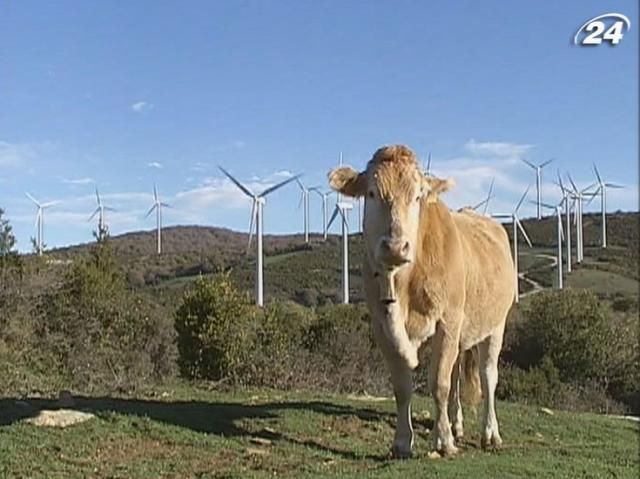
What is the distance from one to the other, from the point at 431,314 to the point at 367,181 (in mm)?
1734

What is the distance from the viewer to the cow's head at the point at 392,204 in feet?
32.3

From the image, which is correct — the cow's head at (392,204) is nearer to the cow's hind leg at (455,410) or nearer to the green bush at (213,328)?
the cow's hind leg at (455,410)

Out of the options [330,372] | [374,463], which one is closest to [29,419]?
[374,463]

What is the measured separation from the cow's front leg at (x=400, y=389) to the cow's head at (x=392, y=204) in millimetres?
993

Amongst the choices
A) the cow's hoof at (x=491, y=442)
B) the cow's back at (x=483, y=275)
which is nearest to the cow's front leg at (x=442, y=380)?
the cow's back at (x=483, y=275)

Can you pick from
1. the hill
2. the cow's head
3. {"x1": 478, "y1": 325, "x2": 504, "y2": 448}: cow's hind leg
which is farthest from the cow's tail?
the hill

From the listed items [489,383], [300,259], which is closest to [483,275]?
[489,383]

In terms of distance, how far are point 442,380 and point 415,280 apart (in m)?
1.21

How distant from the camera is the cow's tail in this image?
1427 centimetres

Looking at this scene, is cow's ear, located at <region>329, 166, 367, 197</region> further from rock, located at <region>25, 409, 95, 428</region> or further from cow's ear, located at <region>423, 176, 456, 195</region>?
rock, located at <region>25, 409, 95, 428</region>

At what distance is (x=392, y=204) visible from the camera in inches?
396

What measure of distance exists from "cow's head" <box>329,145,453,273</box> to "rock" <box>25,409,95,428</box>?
4402mm

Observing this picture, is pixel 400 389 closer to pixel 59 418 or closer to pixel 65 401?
pixel 59 418

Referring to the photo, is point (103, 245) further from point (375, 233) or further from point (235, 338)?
point (375, 233)
